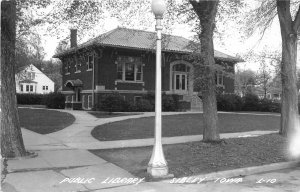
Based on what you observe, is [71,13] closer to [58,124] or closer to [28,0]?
[28,0]

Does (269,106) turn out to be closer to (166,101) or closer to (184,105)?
(184,105)

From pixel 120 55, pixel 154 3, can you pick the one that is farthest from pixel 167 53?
pixel 154 3

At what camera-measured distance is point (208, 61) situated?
12.0 meters

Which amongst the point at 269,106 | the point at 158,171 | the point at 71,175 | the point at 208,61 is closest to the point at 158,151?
the point at 158,171

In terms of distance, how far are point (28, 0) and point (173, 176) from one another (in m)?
5.71

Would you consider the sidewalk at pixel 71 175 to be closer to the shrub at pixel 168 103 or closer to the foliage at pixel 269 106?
the shrub at pixel 168 103

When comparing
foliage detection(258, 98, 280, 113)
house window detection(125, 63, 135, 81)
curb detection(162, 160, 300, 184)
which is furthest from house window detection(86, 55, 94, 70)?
curb detection(162, 160, 300, 184)

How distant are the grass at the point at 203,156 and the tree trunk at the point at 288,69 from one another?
5.88 feet

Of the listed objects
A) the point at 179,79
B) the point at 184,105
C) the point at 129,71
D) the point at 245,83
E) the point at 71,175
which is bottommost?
the point at 71,175

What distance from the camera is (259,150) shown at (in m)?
12.0

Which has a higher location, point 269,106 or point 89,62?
point 89,62

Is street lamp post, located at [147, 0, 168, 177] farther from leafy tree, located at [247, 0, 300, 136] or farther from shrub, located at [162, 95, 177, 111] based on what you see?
shrub, located at [162, 95, 177, 111]

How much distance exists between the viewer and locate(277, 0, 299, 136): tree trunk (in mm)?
14406

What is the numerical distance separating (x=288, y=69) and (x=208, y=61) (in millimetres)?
4098
